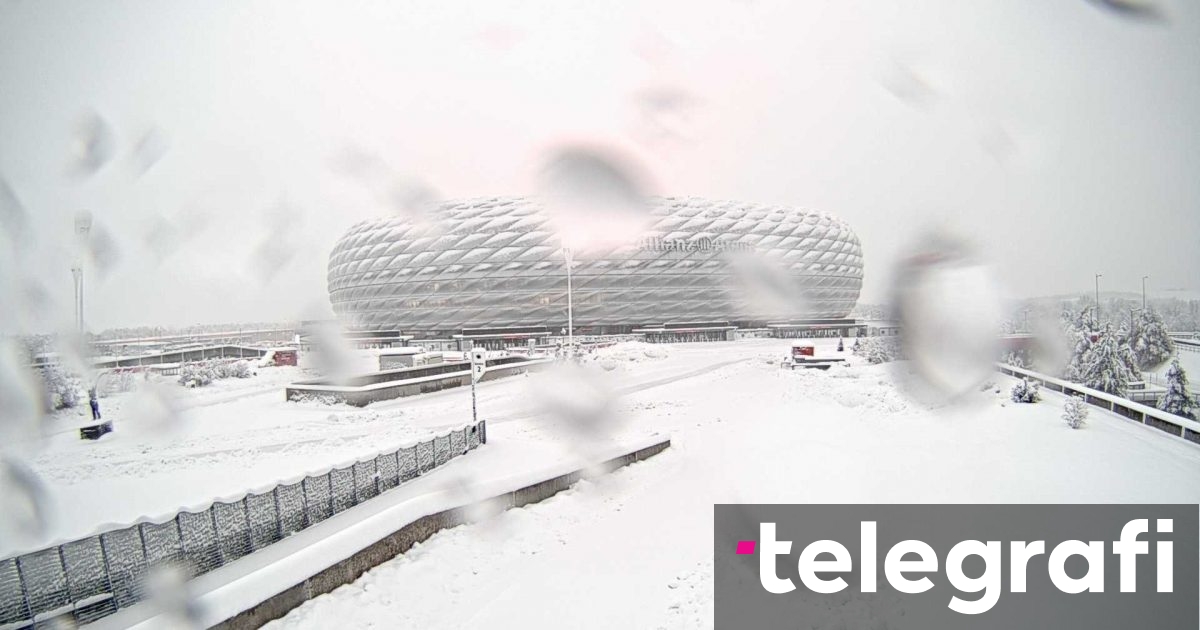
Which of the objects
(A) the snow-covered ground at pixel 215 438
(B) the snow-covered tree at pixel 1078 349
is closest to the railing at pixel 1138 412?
(A) the snow-covered ground at pixel 215 438

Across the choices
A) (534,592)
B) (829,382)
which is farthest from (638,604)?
(829,382)

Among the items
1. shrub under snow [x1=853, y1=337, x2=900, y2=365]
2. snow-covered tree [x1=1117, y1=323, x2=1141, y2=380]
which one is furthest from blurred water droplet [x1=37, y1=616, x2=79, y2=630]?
snow-covered tree [x1=1117, y1=323, x2=1141, y2=380]

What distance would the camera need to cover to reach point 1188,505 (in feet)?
24.0

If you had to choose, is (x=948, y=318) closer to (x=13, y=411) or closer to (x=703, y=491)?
(x=703, y=491)

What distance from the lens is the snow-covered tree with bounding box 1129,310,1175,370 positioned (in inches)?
1369

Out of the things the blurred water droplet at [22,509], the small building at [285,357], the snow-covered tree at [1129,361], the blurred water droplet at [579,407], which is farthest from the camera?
the small building at [285,357]

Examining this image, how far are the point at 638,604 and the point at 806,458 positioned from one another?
5486 millimetres

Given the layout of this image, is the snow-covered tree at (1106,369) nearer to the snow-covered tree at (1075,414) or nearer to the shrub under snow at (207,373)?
the snow-covered tree at (1075,414)

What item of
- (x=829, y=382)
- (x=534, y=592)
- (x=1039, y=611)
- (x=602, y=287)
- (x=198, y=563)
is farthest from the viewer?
(x=602, y=287)

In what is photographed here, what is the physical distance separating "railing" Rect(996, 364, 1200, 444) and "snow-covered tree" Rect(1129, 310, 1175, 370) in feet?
84.9

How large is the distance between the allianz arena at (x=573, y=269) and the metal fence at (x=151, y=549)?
48.6 metres

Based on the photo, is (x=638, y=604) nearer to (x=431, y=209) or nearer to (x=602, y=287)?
(x=602, y=287)

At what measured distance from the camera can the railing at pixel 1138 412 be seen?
34.4 feet

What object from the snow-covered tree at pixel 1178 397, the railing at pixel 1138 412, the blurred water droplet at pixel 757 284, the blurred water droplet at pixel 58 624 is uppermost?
the blurred water droplet at pixel 757 284
